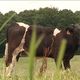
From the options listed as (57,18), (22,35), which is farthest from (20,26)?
(57,18)

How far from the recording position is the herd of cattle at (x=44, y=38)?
510 inches

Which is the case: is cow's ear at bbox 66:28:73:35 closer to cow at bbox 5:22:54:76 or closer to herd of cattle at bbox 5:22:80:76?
herd of cattle at bbox 5:22:80:76

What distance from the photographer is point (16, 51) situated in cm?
1298

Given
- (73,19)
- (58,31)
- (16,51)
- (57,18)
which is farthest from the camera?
(57,18)

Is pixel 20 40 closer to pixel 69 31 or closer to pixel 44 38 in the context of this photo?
pixel 44 38

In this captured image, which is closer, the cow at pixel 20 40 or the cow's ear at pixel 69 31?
the cow at pixel 20 40

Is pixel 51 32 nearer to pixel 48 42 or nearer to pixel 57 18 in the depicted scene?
pixel 48 42

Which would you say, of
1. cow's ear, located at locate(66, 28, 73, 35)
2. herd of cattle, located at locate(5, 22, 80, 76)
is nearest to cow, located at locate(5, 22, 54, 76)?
herd of cattle, located at locate(5, 22, 80, 76)

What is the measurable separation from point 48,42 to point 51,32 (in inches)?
15.6

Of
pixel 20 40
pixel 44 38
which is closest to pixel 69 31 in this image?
pixel 44 38

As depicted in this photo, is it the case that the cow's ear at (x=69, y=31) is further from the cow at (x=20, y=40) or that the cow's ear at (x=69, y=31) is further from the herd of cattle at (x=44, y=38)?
the cow at (x=20, y=40)

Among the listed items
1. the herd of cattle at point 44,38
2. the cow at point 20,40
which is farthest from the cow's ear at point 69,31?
the cow at point 20,40

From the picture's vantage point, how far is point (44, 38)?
13.5 m

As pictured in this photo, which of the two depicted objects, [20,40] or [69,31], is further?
[69,31]
